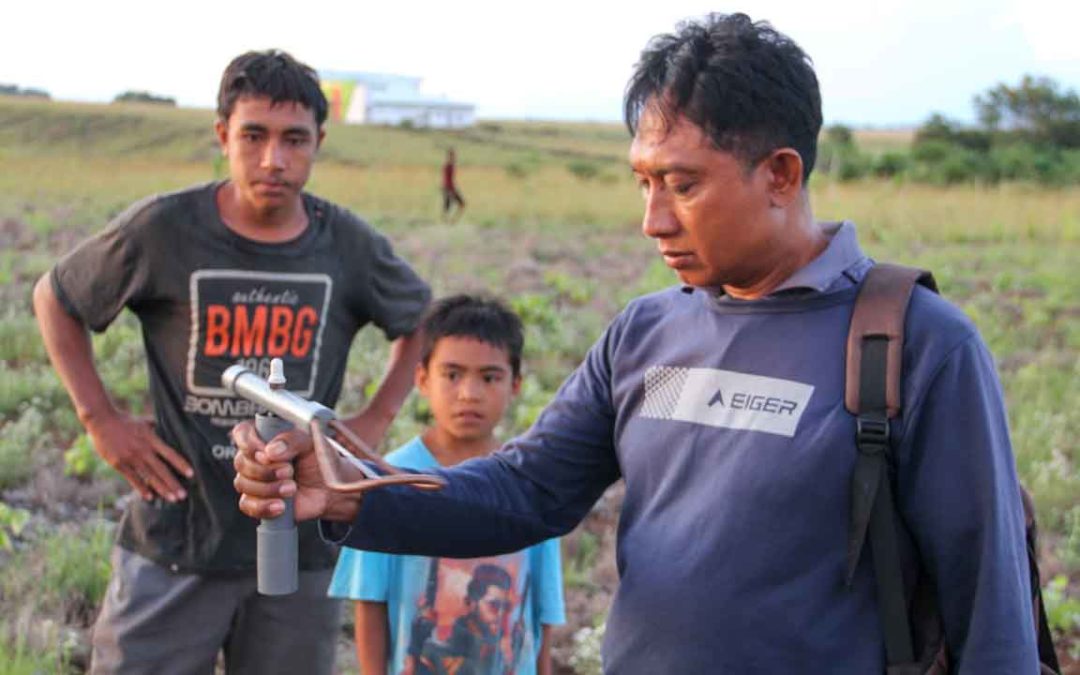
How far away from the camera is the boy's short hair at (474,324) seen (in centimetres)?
373

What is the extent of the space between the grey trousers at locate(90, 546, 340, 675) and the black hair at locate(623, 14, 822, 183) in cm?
190

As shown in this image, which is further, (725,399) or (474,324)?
(474,324)

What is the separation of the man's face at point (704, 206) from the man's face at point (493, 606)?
1366 millimetres

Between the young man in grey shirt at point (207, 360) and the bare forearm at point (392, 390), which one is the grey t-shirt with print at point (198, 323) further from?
the bare forearm at point (392, 390)

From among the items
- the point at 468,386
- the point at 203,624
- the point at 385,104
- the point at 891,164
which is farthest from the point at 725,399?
the point at 385,104

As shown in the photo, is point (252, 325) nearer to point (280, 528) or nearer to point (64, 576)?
point (280, 528)

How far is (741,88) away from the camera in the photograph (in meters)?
2.19

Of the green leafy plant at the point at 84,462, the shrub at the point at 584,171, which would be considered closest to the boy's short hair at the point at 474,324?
the green leafy plant at the point at 84,462

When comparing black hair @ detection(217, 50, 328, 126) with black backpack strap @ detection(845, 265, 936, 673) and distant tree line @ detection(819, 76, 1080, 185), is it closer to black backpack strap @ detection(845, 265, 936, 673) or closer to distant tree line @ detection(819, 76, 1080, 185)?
black backpack strap @ detection(845, 265, 936, 673)

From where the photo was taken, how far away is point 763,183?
87.8 inches

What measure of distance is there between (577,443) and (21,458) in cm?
476

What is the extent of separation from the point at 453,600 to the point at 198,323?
0.97 meters

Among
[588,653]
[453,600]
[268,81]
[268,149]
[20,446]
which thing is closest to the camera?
[453,600]

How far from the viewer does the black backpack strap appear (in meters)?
2.04
